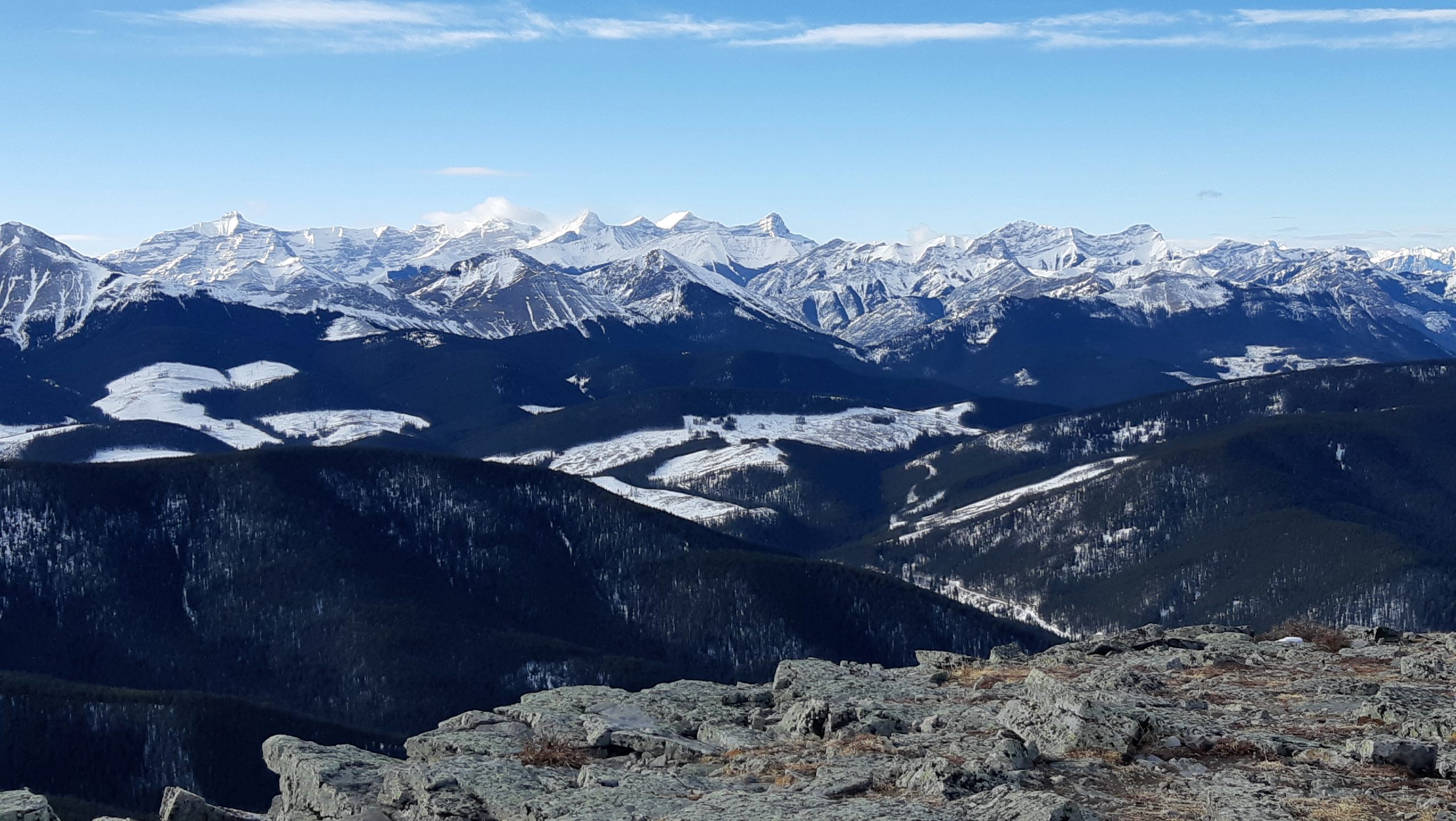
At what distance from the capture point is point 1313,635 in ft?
220

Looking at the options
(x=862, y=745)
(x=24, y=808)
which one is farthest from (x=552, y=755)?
(x=24, y=808)

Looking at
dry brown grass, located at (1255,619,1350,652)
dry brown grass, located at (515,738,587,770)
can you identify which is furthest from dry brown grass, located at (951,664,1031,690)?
dry brown grass, located at (515,738,587,770)

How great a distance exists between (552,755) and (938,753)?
12423 mm

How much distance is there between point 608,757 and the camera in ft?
148

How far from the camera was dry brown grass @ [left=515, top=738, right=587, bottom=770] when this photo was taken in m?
43.7

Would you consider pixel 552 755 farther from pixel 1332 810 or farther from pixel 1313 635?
pixel 1313 635

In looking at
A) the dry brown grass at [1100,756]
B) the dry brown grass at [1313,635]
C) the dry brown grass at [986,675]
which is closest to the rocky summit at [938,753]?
the dry brown grass at [1100,756]

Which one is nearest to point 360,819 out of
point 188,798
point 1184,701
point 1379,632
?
point 188,798

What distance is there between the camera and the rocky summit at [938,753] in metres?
35.1

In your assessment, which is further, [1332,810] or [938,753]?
[938,753]

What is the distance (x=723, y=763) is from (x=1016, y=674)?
18719mm

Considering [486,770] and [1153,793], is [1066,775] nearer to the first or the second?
[1153,793]

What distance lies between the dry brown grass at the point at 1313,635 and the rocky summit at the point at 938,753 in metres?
6.37

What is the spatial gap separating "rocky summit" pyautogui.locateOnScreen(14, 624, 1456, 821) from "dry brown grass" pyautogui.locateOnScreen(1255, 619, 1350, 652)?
637 cm
